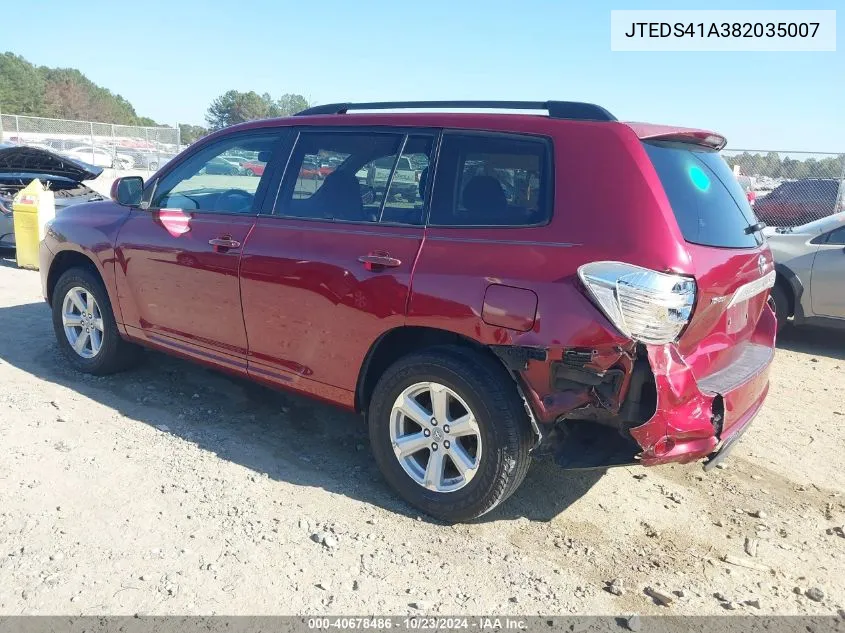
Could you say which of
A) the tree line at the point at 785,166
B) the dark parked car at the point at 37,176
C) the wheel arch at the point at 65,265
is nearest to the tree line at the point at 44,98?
the dark parked car at the point at 37,176

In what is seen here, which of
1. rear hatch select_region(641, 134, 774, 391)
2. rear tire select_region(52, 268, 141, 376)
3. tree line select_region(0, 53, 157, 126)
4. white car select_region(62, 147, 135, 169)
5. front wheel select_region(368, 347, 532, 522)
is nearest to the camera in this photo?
rear hatch select_region(641, 134, 774, 391)

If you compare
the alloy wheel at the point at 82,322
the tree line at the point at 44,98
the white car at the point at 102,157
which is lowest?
the alloy wheel at the point at 82,322

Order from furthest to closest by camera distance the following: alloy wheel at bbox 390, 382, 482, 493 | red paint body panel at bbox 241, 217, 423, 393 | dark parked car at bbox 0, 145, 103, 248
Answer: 1. dark parked car at bbox 0, 145, 103, 248
2. red paint body panel at bbox 241, 217, 423, 393
3. alloy wheel at bbox 390, 382, 482, 493

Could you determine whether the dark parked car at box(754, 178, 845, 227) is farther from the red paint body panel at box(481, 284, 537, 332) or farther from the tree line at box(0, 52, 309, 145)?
the tree line at box(0, 52, 309, 145)

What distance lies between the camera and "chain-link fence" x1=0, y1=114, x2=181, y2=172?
24.5 meters

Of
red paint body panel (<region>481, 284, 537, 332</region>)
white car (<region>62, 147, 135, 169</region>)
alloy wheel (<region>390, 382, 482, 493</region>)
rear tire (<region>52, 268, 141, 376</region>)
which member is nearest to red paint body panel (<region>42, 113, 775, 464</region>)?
red paint body panel (<region>481, 284, 537, 332</region>)

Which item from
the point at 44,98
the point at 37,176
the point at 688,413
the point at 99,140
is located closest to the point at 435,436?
the point at 688,413

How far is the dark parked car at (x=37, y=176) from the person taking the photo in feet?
32.3

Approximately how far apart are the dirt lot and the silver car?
7.54ft

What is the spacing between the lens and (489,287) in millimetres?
3008

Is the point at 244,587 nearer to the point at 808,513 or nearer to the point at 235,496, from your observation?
the point at 235,496

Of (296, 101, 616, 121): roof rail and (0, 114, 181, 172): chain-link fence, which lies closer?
(296, 101, 616, 121): roof rail

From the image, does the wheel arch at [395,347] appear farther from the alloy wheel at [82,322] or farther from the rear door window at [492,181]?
the alloy wheel at [82,322]

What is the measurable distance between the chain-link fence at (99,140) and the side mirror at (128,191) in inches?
850
